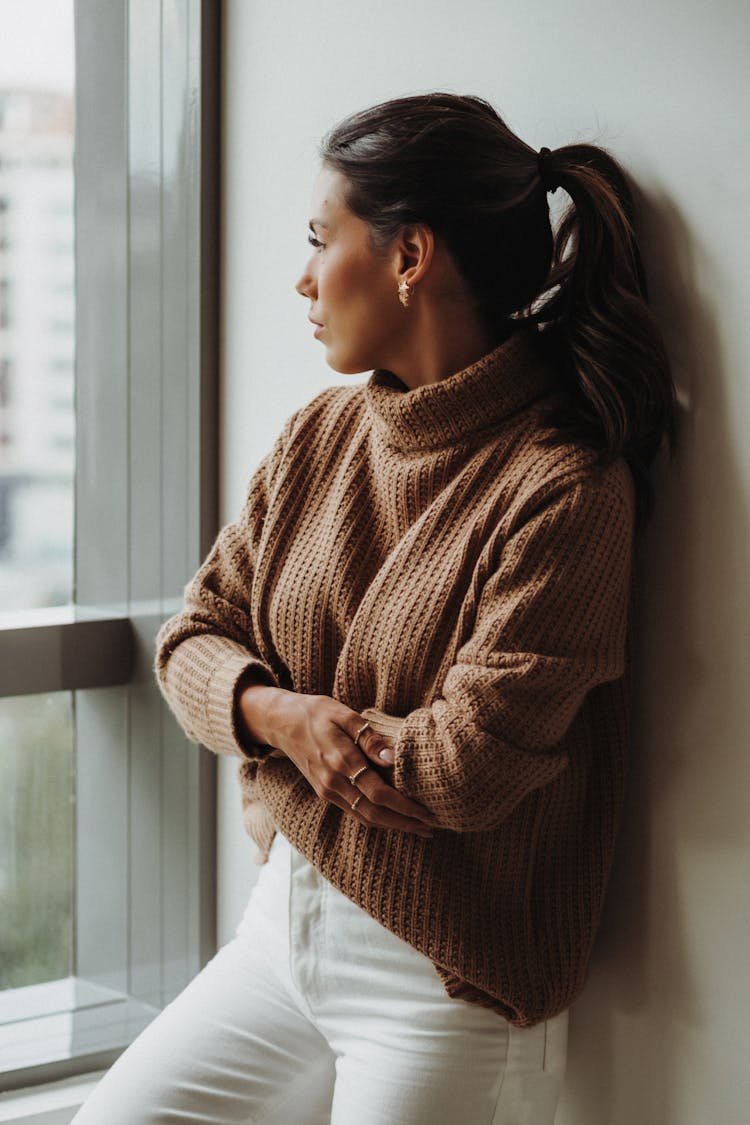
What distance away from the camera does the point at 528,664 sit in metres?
1.04

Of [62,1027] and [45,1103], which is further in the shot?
[62,1027]

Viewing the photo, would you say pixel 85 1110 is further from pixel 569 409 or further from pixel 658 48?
pixel 658 48

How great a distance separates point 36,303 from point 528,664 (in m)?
1.21

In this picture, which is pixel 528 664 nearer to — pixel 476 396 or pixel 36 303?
pixel 476 396

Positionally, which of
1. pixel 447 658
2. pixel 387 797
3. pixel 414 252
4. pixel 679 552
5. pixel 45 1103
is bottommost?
pixel 45 1103

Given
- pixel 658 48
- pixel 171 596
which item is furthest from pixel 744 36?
pixel 171 596

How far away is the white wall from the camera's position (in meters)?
1.07

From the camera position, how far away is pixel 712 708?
1.11m

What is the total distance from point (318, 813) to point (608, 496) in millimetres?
434

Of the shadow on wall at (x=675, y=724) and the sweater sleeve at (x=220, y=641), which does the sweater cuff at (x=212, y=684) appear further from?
the shadow on wall at (x=675, y=724)

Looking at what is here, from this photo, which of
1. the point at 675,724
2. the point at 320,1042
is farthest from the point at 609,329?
the point at 320,1042

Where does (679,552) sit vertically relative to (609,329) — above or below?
below

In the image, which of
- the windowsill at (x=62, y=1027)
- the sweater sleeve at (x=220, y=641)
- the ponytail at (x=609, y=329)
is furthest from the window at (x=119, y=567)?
the ponytail at (x=609, y=329)

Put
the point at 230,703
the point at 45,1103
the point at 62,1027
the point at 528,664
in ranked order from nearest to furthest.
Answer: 1. the point at 528,664
2. the point at 230,703
3. the point at 45,1103
4. the point at 62,1027
